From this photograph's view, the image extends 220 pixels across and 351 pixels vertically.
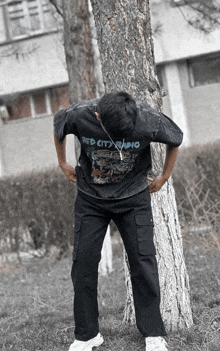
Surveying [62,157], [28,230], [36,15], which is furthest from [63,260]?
[36,15]

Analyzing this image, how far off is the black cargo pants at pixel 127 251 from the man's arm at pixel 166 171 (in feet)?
0.54

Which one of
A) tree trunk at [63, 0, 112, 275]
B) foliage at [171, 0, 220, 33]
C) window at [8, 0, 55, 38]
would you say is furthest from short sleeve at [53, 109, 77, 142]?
window at [8, 0, 55, 38]

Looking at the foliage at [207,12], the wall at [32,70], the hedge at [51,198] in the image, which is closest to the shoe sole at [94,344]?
the hedge at [51,198]

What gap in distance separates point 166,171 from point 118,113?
2.17 ft

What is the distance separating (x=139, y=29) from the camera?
2947 millimetres

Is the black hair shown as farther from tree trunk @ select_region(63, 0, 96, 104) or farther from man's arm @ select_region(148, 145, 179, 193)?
tree trunk @ select_region(63, 0, 96, 104)

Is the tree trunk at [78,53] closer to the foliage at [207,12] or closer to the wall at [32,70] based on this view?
the foliage at [207,12]

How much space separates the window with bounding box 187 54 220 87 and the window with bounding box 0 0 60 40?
4.16 metres

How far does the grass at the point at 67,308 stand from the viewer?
285 cm

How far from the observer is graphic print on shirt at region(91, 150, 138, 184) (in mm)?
2516

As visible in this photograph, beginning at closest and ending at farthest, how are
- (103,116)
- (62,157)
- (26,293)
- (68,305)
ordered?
(103,116), (62,157), (68,305), (26,293)

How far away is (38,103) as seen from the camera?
502 inches

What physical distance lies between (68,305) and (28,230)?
2.51 metres

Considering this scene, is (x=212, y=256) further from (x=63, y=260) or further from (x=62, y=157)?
(x=62, y=157)
